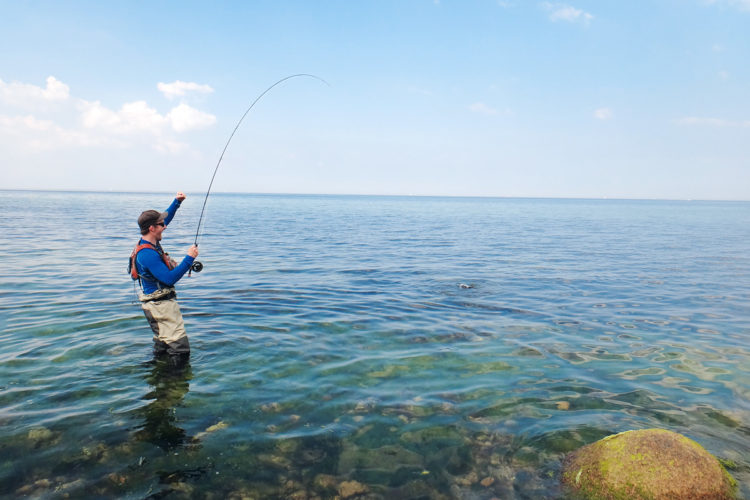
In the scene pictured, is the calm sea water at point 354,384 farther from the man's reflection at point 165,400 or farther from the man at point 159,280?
the man at point 159,280

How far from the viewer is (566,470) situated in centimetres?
550

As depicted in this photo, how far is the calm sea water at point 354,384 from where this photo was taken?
5500 mm

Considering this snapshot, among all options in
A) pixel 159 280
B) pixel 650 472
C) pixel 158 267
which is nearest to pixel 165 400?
pixel 159 280

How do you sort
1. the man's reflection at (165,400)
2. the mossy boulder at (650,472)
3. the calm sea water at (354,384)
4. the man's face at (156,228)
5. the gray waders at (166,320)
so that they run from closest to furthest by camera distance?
the mossy boulder at (650,472) < the calm sea water at (354,384) < the man's reflection at (165,400) < the man's face at (156,228) < the gray waders at (166,320)

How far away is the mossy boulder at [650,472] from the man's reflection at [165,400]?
17.2ft

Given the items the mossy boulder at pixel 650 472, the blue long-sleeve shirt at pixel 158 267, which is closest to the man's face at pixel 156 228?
the blue long-sleeve shirt at pixel 158 267

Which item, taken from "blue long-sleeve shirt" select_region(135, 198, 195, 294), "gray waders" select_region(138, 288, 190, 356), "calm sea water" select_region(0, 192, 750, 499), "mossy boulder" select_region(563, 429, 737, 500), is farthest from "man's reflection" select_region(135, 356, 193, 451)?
"mossy boulder" select_region(563, 429, 737, 500)

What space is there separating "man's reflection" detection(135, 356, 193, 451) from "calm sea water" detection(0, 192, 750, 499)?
1.4 inches

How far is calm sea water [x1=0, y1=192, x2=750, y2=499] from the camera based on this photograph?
5.50 m

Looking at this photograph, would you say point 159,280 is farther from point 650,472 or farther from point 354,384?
point 650,472

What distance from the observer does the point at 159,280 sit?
737 cm

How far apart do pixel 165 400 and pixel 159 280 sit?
6.44 ft

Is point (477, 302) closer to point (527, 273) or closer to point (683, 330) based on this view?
point (683, 330)

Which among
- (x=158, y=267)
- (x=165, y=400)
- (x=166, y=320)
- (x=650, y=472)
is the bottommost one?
(x=165, y=400)
